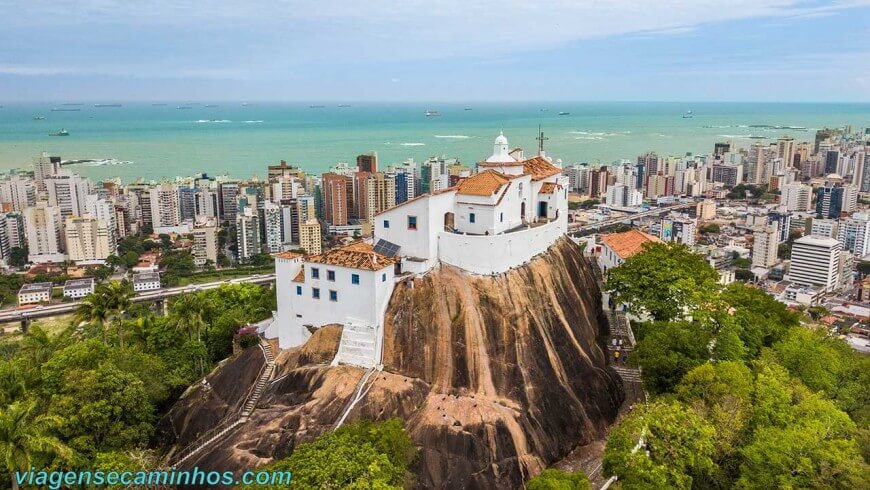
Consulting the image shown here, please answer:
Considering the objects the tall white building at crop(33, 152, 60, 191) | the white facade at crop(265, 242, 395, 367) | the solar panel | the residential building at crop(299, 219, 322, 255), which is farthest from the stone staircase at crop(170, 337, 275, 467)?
the tall white building at crop(33, 152, 60, 191)

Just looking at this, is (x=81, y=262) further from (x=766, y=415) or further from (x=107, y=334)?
(x=766, y=415)

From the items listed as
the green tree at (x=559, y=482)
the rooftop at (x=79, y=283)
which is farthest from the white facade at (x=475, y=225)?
the rooftop at (x=79, y=283)

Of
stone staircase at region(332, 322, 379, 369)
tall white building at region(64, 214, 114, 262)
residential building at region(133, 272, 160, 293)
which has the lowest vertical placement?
residential building at region(133, 272, 160, 293)

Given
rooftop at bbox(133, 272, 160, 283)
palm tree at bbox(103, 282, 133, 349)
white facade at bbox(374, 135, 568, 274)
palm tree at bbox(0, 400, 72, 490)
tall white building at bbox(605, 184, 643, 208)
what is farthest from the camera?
tall white building at bbox(605, 184, 643, 208)

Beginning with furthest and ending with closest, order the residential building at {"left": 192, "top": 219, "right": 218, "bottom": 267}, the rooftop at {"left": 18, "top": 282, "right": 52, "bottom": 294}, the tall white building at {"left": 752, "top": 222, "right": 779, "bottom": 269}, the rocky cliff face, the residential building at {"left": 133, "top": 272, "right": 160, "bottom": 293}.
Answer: the residential building at {"left": 192, "top": 219, "right": 218, "bottom": 267}
the tall white building at {"left": 752, "top": 222, "right": 779, "bottom": 269}
the residential building at {"left": 133, "top": 272, "right": 160, "bottom": 293}
the rooftop at {"left": 18, "top": 282, "right": 52, "bottom": 294}
the rocky cliff face

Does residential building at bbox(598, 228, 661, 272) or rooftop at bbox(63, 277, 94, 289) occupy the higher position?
residential building at bbox(598, 228, 661, 272)

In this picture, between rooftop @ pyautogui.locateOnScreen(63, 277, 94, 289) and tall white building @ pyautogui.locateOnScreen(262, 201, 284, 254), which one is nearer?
rooftop @ pyautogui.locateOnScreen(63, 277, 94, 289)

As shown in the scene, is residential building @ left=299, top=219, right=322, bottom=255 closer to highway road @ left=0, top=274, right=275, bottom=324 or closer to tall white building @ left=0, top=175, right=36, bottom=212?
highway road @ left=0, top=274, right=275, bottom=324
